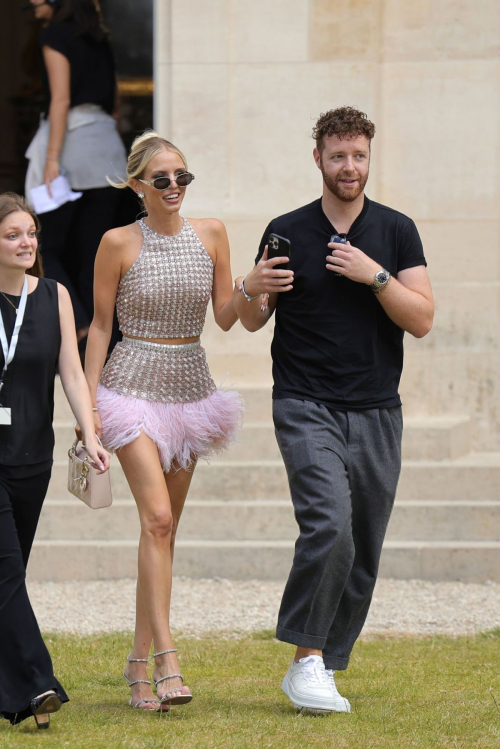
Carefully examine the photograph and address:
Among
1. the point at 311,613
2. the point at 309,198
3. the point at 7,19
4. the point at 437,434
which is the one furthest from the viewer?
the point at 7,19

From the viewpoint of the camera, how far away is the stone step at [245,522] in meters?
7.73

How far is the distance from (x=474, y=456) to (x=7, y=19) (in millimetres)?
6077

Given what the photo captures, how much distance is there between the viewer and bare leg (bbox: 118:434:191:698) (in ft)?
15.0

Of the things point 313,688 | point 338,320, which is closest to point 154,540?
point 313,688

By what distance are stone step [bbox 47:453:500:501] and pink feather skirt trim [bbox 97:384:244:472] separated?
113 inches

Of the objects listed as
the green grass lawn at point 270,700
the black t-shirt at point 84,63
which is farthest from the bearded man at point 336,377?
the black t-shirt at point 84,63

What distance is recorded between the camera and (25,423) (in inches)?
173

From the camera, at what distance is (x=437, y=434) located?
8.20 m

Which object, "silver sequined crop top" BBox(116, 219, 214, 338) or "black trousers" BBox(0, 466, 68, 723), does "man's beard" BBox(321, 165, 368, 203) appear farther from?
"black trousers" BBox(0, 466, 68, 723)

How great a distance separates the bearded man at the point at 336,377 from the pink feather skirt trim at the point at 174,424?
14.6 inches

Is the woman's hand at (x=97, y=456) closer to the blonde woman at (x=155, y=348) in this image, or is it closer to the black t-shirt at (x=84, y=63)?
the blonde woman at (x=155, y=348)

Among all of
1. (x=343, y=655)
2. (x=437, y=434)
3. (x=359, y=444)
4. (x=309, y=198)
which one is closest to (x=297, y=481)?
(x=359, y=444)

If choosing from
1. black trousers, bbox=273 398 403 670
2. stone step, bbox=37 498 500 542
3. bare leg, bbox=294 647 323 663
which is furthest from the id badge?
stone step, bbox=37 498 500 542

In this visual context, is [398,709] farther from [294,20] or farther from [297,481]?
[294,20]
